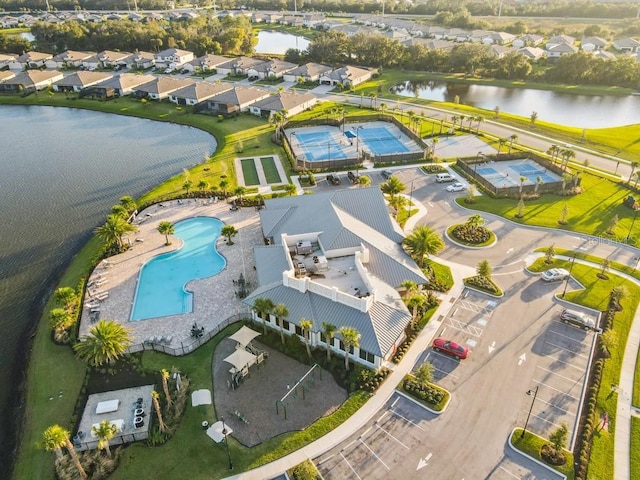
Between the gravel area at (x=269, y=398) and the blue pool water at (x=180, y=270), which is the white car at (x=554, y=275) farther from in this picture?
the blue pool water at (x=180, y=270)

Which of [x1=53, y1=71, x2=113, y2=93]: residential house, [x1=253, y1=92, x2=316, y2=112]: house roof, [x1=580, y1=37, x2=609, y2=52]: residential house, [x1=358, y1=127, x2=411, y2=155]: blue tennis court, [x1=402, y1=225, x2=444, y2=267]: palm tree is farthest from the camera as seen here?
[x1=580, y1=37, x2=609, y2=52]: residential house

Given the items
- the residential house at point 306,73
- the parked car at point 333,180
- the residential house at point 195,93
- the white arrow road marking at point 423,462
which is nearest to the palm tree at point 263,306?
the white arrow road marking at point 423,462

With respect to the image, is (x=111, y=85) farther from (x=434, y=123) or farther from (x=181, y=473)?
(x=181, y=473)

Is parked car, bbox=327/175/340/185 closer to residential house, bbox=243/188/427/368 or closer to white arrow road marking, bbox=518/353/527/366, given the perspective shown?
residential house, bbox=243/188/427/368

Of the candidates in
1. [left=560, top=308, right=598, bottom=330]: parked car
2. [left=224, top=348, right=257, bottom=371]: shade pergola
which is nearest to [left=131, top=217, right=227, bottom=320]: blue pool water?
[left=224, top=348, right=257, bottom=371]: shade pergola

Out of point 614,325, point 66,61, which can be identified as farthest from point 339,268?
point 66,61

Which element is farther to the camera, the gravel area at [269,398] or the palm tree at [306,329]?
the palm tree at [306,329]

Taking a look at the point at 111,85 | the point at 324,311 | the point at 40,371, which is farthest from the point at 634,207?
the point at 111,85
